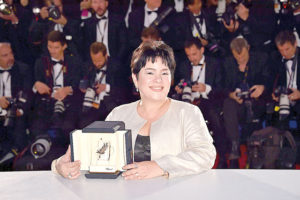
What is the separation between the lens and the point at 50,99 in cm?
420

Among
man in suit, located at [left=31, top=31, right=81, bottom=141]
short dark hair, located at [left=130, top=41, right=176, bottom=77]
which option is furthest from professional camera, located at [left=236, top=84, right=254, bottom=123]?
short dark hair, located at [left=130, top=41, right=176, bottom=77]

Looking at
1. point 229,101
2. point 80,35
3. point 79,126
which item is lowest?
point 79,126

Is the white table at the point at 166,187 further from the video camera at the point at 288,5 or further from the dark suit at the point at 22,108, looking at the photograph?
the video camera at the point at 288,5

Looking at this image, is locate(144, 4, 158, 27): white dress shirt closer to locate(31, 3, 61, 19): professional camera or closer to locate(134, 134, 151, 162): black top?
locate(31, 3, 61, 19): professional camera

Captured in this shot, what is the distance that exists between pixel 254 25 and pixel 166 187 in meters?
3.46

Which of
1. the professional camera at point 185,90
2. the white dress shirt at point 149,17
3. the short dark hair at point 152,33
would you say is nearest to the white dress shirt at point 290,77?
the professional camera at point 185,90

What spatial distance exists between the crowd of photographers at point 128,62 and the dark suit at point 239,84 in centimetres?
1

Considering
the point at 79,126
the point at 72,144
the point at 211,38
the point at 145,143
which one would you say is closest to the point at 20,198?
the point at 72,144

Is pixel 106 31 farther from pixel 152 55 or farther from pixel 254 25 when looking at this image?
pixel 152 55

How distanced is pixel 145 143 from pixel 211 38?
10.0 ft

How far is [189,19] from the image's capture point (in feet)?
13.6

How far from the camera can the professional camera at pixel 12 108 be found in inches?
163

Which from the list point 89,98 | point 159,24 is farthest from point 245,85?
point 89,98

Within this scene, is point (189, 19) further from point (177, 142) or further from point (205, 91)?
point (177, 142)
